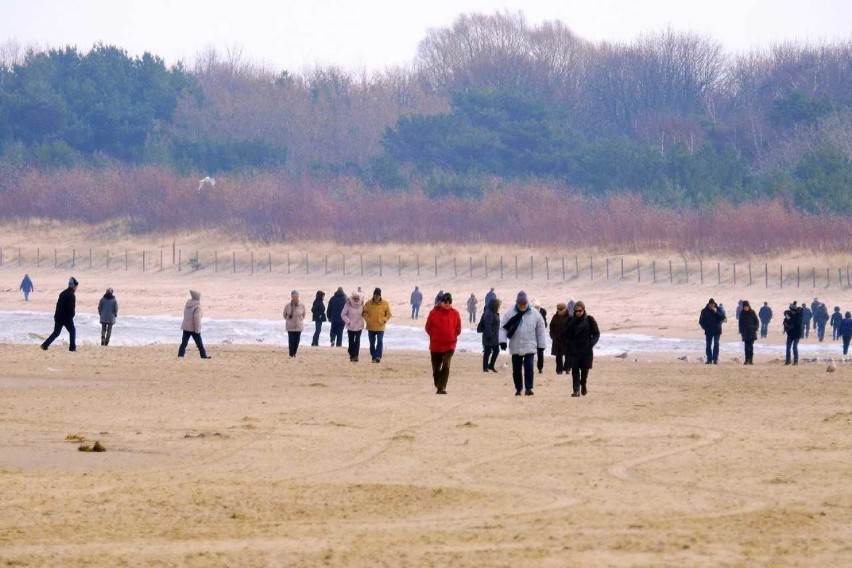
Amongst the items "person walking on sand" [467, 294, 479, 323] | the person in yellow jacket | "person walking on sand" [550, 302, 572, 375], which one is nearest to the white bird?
"person walking on sand" [467, 294, 479, 323]

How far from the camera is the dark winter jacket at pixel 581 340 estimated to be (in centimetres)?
1936

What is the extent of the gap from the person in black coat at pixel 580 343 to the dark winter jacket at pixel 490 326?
3.54m

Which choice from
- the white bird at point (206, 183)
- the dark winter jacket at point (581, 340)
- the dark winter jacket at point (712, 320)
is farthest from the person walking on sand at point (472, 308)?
the dark winter jacket at point (581, 340)

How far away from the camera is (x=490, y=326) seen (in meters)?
23.7

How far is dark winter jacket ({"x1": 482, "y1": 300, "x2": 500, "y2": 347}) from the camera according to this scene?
76.9 feet

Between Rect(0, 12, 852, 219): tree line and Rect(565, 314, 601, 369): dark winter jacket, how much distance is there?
149 feet

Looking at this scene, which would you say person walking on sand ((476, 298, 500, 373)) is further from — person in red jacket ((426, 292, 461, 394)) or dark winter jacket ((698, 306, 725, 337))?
dark winter jacket ((698, 306, 725, 337))

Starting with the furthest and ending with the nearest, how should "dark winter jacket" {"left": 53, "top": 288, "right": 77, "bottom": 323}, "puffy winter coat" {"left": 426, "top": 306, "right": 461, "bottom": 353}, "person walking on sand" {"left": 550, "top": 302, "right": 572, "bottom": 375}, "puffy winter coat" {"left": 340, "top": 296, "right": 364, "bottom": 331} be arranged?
"dark winter jacket" {"left": 53, "top": 288, "right": 77, "bottom": 323}
"puffy winter coat" {"left": 340, "top": 296, "right": 364, "bottom": 331}
"person walking on sand" {"left": 550, "top": 302, "right": 572, "bottom": 375}
"puffy winter coat" {"left": 426, "top": 306, "right": 461, "bottom": 353}

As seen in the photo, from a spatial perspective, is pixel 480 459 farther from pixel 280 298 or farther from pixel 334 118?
pixel 334 118

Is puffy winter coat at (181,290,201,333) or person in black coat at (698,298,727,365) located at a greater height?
puffy winter coat at (181,290,201,333)

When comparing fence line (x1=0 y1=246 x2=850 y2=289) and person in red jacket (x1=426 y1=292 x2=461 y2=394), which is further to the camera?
fence line (x1=0 y1=246 x2=850 y2=289)

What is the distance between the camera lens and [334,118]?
324 ft

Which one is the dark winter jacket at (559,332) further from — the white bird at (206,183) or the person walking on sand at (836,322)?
the white bird at (206,183)

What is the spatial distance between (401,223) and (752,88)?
116ft
